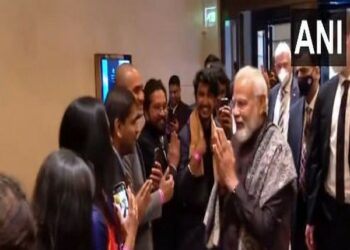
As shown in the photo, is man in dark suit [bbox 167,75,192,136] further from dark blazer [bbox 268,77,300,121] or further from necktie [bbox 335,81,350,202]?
necktie [bbox 335,81,350,202]

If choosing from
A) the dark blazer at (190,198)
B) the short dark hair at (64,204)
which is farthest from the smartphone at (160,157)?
the short dark hair at (64,204)

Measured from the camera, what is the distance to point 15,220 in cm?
113

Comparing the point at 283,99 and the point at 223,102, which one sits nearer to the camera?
the point at 223,102

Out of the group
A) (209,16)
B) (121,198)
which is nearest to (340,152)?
(121,198)

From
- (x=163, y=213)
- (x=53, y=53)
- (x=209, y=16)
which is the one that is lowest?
(x=163, y=213)

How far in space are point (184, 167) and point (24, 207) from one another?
1676mm

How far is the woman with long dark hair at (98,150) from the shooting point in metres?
1.72

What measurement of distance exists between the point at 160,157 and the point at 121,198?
1.05 metres

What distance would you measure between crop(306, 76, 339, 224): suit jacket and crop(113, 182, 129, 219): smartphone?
1271 mm

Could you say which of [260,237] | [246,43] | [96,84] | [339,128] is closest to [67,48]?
[96,84]

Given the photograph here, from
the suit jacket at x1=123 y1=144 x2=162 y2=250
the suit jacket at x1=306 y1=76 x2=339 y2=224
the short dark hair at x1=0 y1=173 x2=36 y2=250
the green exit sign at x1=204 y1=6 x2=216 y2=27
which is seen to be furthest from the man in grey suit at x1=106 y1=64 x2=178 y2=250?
the green exit sign at x1=204 y1=6 x2=216 y2=27

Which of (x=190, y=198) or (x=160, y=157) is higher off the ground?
(x=160, y=157)

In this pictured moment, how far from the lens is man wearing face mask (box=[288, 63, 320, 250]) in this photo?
3.39 m

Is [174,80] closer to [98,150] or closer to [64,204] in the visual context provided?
[98,150]
